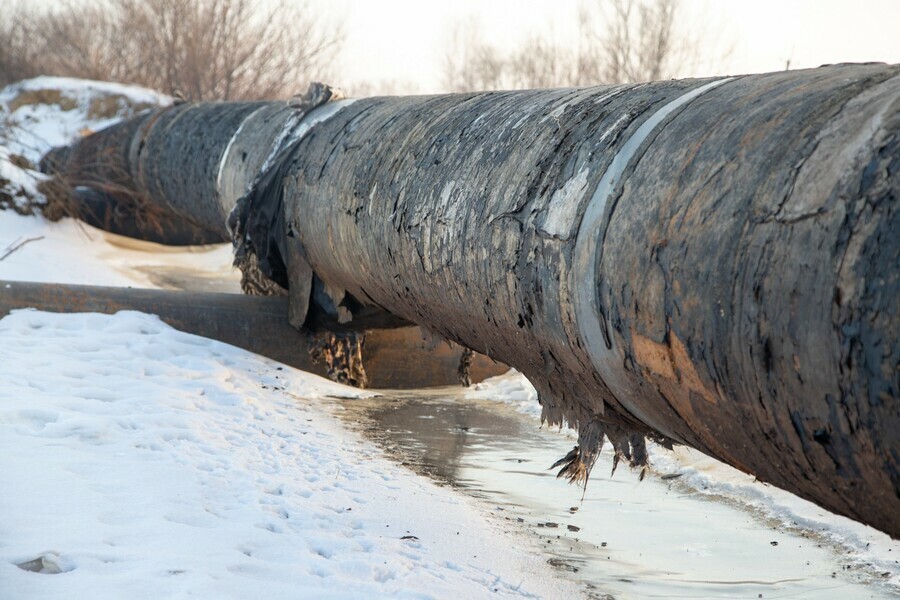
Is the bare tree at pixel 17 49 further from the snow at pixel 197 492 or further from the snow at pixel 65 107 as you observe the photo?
the snow at pixel 197 492

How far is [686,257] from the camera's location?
79.3 inches

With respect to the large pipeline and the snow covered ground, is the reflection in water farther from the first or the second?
the large pipeline

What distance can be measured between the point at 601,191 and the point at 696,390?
2.09 feet

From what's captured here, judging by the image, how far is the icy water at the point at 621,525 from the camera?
10.3 ft

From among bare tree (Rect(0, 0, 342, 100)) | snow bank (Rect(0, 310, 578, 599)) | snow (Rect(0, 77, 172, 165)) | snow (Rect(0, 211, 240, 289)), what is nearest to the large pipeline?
snow bank (Rect(0, 310, 578, 599))

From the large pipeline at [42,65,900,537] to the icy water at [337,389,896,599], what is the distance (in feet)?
1.48

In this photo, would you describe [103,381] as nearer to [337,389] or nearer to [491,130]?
[337,389]

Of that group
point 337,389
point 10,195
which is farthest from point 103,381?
point 10,195

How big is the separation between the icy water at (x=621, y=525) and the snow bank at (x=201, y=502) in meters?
0.20

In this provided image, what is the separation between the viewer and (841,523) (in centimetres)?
378

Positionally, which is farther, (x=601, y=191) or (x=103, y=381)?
(x=103, y=381)

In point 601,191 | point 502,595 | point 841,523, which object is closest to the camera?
point 601,191

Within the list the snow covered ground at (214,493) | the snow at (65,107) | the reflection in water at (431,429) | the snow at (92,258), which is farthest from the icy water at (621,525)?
the snow at (65,107)

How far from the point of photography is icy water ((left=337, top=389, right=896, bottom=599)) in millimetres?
3125
